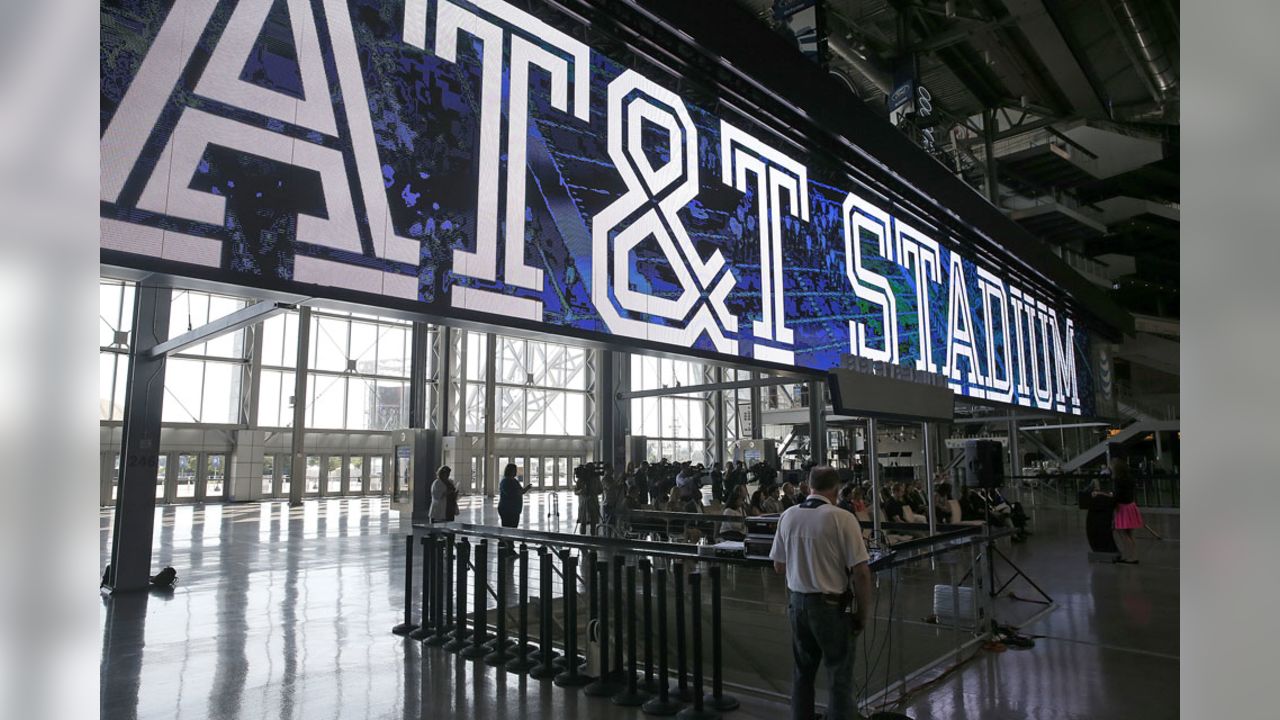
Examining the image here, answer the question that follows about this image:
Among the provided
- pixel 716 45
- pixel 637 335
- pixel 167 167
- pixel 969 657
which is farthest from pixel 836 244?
pixel 167 167

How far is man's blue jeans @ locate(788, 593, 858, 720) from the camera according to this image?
4.20 metres

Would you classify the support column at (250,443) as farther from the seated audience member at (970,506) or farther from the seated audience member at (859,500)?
the seated audience member at (970,506)

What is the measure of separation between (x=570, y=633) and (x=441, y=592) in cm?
174

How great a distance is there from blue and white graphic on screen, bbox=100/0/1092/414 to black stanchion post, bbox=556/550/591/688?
1877 mm

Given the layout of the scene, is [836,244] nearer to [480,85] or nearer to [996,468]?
[996,468]

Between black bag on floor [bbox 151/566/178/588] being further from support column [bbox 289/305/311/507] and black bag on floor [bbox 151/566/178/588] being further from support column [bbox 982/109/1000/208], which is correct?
support column [bbox 982/109/1000/208]

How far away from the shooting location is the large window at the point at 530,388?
34.6m

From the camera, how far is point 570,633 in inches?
Result: 221

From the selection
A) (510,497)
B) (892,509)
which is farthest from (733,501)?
(510,497)

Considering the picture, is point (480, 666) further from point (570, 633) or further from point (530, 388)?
point (530, 388)

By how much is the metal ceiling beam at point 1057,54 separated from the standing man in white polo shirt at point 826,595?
499 inches

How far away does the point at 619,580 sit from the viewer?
5574mm

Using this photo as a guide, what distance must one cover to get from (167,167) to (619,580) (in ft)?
12.7
